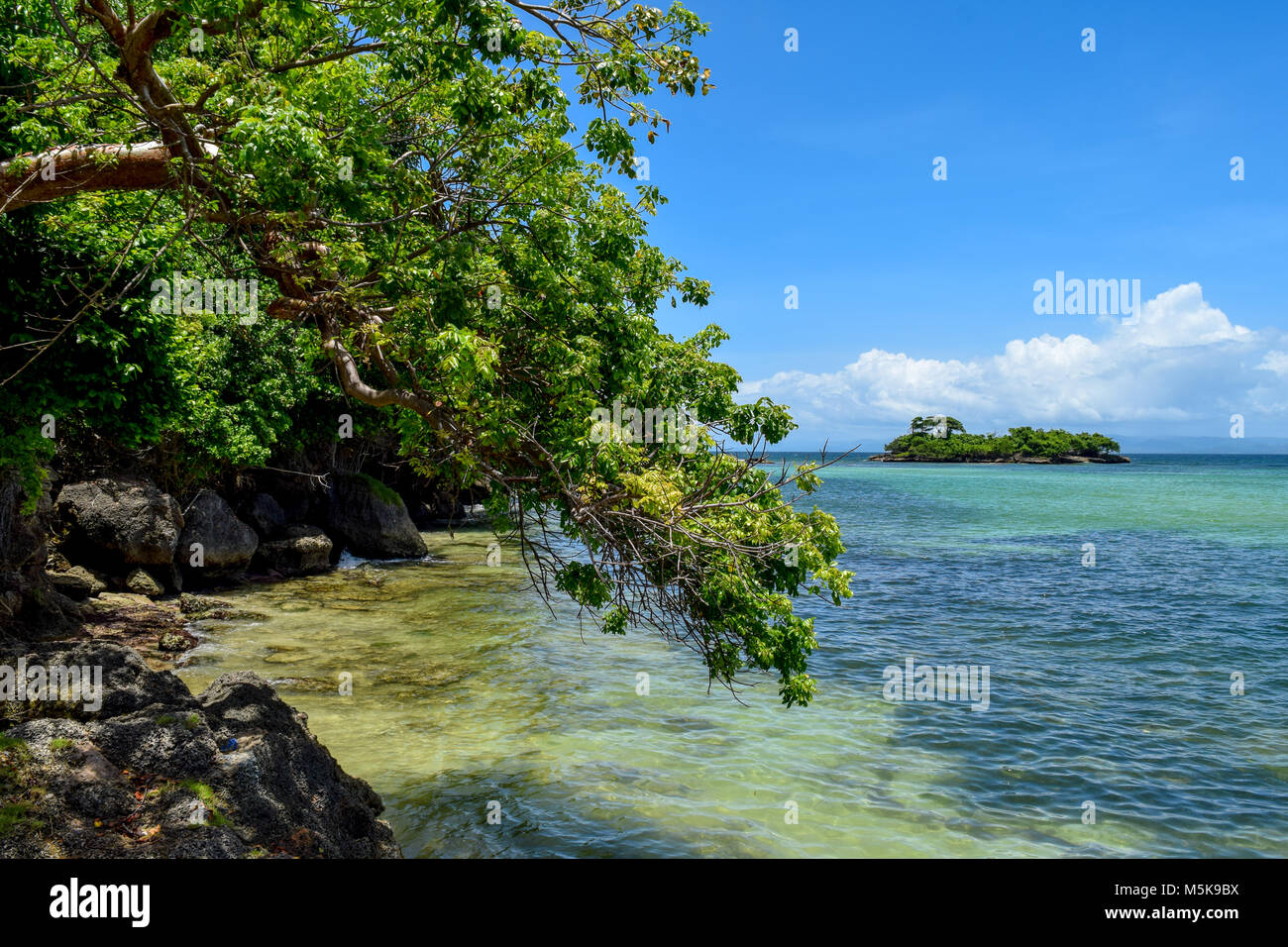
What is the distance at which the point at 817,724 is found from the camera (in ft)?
51.2

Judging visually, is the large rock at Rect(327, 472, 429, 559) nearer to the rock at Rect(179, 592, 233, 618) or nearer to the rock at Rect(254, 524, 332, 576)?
the rock at Rect(254, 524, 332, 576)

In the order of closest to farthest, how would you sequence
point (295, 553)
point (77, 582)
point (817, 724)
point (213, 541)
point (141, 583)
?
point (817, 724)
point (77, 582)
point (141, 583)
point (213, 541)
point (295, 553)

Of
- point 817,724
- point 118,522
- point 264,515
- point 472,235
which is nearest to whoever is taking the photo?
point 472,235

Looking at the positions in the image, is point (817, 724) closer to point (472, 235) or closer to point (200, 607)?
point (472, 235)

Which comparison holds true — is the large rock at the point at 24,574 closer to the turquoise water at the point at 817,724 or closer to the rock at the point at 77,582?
the rock at the point at 77,582

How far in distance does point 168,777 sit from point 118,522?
17286 mm

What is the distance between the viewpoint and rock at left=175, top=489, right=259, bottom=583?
79.8 ft

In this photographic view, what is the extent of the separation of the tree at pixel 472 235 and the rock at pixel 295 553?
60.7 ft

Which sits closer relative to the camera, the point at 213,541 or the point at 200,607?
the point at 200,607

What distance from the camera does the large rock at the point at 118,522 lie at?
2103cm

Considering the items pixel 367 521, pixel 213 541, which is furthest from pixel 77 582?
pixel 367 521

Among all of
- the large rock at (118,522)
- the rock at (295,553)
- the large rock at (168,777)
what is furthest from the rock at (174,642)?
the large rock at (168,777)

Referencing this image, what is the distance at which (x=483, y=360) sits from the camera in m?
7.24
